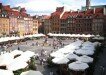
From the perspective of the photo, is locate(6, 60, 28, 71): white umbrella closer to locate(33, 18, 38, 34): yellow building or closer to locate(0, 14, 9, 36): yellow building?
locate(0, 14, 9, 36): yellow building

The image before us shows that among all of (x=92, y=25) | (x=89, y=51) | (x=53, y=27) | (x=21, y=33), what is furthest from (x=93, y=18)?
(x=89, y=51)

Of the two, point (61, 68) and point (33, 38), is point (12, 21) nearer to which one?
point (33, 38)

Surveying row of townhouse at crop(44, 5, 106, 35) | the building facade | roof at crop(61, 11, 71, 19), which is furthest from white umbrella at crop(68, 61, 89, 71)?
the building facade

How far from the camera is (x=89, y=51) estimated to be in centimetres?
3459

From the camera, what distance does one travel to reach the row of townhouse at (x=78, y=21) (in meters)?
84.6

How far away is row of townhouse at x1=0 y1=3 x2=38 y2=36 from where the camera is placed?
264ft

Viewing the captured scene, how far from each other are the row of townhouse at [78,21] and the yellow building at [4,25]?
22300 mm

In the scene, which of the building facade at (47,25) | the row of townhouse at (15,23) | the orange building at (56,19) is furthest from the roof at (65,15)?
the row of townhouse at (15,23)

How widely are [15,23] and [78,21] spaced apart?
2444cm

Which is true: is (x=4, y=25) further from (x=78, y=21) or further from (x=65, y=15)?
(x=78, y=21)

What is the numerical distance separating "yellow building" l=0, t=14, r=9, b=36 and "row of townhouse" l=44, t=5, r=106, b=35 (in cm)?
2230

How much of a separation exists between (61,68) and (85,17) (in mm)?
62306

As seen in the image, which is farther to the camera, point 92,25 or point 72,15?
point 72,15

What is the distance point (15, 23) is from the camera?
87688 mm
